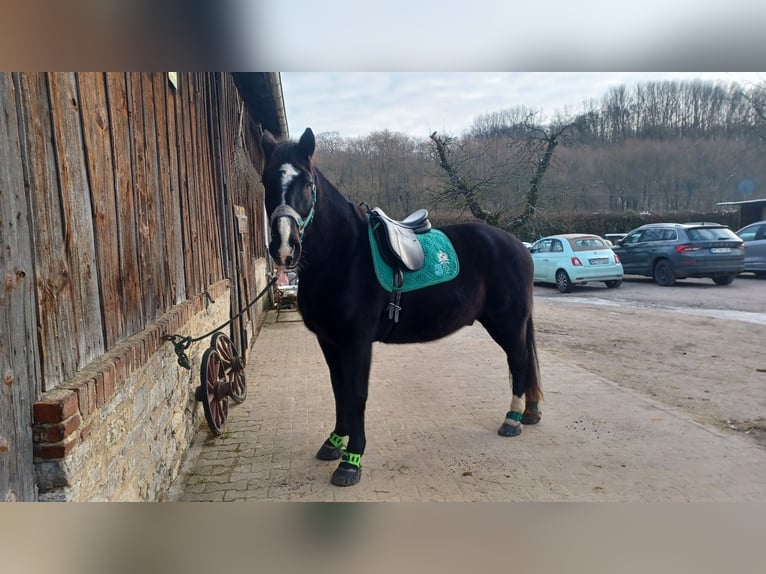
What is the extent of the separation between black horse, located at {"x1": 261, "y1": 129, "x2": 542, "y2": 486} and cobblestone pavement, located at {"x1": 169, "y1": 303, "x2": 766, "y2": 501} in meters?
0.25

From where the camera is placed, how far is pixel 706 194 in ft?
11.4

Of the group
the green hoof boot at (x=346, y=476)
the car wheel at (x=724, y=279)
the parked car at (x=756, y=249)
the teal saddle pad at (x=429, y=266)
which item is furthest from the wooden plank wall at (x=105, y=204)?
the parked car at (x=756, y=249)

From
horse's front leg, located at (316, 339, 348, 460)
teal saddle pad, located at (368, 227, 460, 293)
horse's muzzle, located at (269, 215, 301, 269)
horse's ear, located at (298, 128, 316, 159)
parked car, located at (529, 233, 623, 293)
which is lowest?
horse's front leg, located at (316, 339, 348, 460)

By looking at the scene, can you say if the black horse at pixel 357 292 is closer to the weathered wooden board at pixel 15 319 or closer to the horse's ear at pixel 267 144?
the horse's ear at pixel 267 144

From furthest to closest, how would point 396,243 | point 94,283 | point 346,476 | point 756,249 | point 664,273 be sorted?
point 756,249, point 664,273, point 396,243, point 346,476, point 94,283

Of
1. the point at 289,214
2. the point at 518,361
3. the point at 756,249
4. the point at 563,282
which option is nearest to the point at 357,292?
the point at 289,214

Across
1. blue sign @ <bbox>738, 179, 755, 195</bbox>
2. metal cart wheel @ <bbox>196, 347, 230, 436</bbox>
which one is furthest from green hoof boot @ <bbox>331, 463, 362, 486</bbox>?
blue sign @ <bbox>738, 179, 755, 195</bbox>

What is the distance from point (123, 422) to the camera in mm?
1824

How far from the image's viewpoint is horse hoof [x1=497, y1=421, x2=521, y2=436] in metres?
3.16

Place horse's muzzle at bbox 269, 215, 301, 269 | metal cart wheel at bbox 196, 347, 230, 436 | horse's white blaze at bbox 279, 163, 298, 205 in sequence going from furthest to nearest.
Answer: metal cart wheel at bbox 196, 347, 230, 436 < horse's white blaze at bbox 279, 163, 298, 205 < horse's muzzle at bbox 269, 215, 301, 269

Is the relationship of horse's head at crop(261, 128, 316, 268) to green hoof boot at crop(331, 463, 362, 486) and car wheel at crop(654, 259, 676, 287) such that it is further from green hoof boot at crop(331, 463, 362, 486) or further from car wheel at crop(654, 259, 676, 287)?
car wheel at crop(654, 259, 676, 287)

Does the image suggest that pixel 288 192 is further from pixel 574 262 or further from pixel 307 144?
pixel 574 262

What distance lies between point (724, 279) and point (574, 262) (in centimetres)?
359

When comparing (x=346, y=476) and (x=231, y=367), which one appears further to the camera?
(x=231, y=367)
